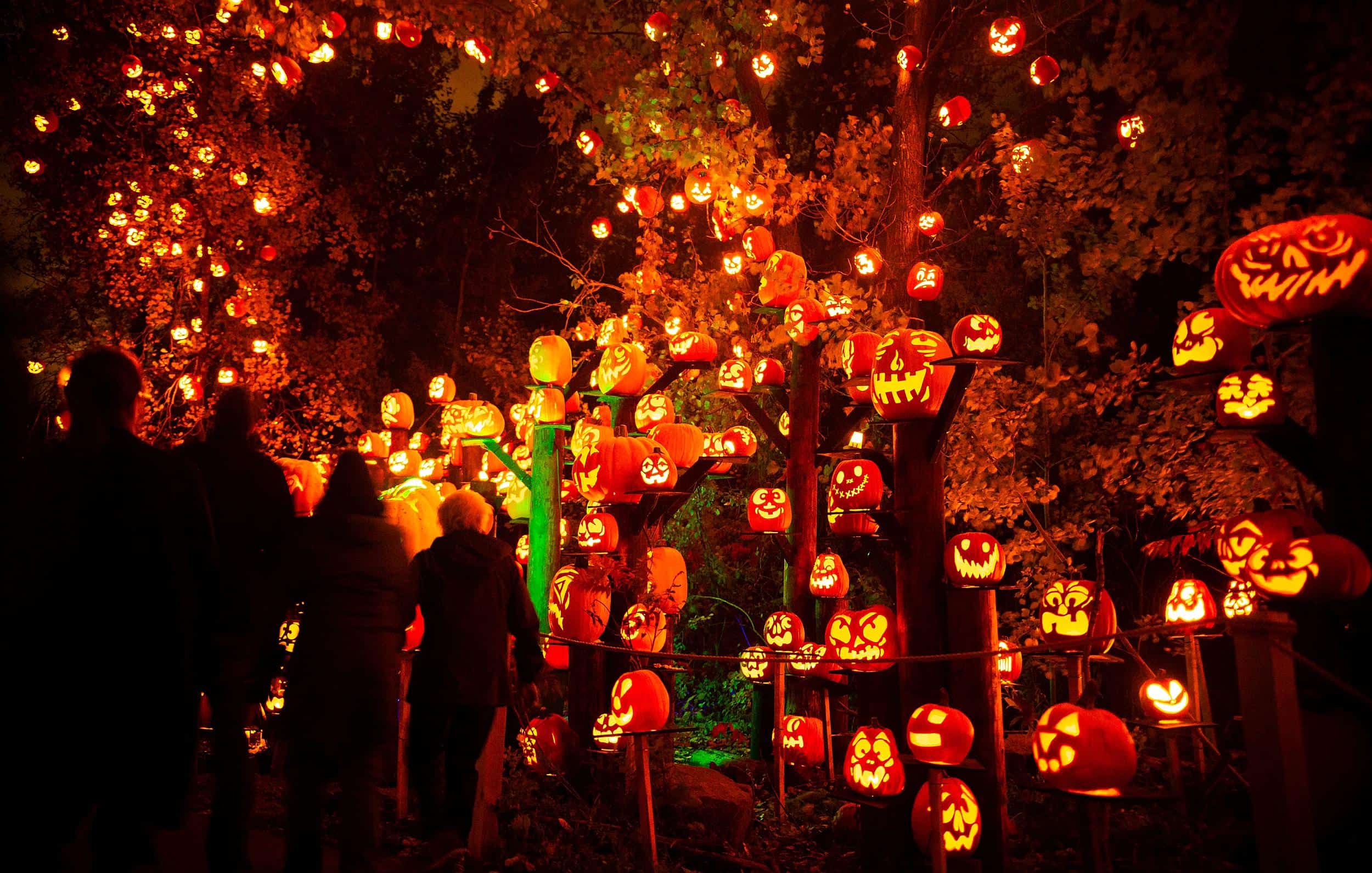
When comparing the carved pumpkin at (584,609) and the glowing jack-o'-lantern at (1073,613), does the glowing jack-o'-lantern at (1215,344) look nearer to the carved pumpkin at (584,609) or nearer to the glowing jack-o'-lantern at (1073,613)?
the glowing jack-o'-lantern at (1073,613)

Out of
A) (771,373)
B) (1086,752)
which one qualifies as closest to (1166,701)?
(1086,752)

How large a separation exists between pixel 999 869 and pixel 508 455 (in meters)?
6.22

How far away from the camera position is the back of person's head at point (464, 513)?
458 centimetres

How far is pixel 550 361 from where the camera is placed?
28.2 feet

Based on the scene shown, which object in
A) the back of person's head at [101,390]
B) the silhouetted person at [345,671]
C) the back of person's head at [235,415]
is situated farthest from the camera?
the back of person's head at [235,415]

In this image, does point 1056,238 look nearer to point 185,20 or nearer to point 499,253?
point 185,20

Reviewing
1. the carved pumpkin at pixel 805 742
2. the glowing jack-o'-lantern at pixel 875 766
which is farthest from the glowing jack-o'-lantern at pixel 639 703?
the carved pumpkin at pixel 805 742

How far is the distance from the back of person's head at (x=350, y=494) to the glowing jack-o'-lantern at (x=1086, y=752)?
3.71 m

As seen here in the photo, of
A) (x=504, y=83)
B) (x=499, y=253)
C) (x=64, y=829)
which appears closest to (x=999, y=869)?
(x=64, y=829)

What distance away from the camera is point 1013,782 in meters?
7.91

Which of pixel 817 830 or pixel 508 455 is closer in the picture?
pixel 817 830

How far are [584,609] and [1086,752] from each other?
13.4 feet

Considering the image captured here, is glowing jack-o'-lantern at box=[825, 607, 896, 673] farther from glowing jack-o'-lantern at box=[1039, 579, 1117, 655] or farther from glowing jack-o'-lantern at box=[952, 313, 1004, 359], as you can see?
glowing jack-o'-lantern at box=[952, 313, 1004, 359]

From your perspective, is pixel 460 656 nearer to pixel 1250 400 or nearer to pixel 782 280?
pixel 1250 400
